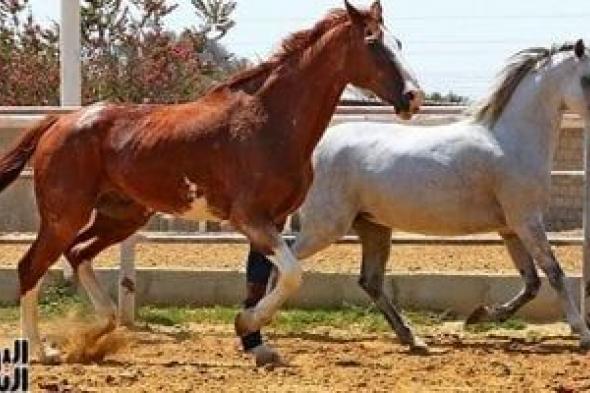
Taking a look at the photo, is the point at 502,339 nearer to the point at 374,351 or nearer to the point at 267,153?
the point at 374,351

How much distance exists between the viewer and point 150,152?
893 cm

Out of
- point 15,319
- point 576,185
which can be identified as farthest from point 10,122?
point 576,185

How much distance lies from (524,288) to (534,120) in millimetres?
1174

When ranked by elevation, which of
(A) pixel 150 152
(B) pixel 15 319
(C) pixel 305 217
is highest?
(A) pixel 150 152

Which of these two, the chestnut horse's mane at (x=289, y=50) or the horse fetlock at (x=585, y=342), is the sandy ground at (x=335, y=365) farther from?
the chestnut horse's mane at (x=289, y=50)

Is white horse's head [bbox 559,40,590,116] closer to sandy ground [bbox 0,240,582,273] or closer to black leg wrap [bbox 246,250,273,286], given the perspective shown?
black leg wrap [bbox 246,250,273,286]

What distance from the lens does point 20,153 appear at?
9438mm

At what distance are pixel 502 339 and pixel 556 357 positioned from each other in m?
1.17

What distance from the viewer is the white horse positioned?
32.1ft

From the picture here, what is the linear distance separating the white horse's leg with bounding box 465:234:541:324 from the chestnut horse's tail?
3204 millimetres

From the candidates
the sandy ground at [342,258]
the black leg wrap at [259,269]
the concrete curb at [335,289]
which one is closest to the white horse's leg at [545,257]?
the concrete curb at [335,289]

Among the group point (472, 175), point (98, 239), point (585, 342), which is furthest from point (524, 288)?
point (98, 239)

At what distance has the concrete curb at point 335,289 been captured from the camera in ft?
37.3

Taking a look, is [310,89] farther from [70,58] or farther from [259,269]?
[70,58]
